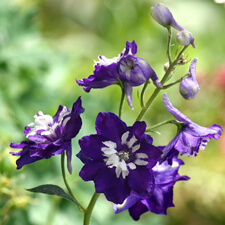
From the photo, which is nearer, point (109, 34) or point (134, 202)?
point (134, 202)

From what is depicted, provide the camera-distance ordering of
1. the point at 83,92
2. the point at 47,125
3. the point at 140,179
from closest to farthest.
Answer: the point at 140,179, the point at 47,125, the point at 83,92

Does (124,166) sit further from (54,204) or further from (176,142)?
(54,204)

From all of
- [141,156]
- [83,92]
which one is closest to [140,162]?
[141,156]

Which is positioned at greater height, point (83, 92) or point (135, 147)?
point (135, 147)

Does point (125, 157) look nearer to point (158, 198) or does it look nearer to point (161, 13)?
point (158, 198)

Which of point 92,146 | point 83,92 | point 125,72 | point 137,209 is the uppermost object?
point 125,72

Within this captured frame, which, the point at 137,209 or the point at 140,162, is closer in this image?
the point at 140,162

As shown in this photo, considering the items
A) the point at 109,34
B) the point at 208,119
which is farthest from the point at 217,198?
the point at 109,34
